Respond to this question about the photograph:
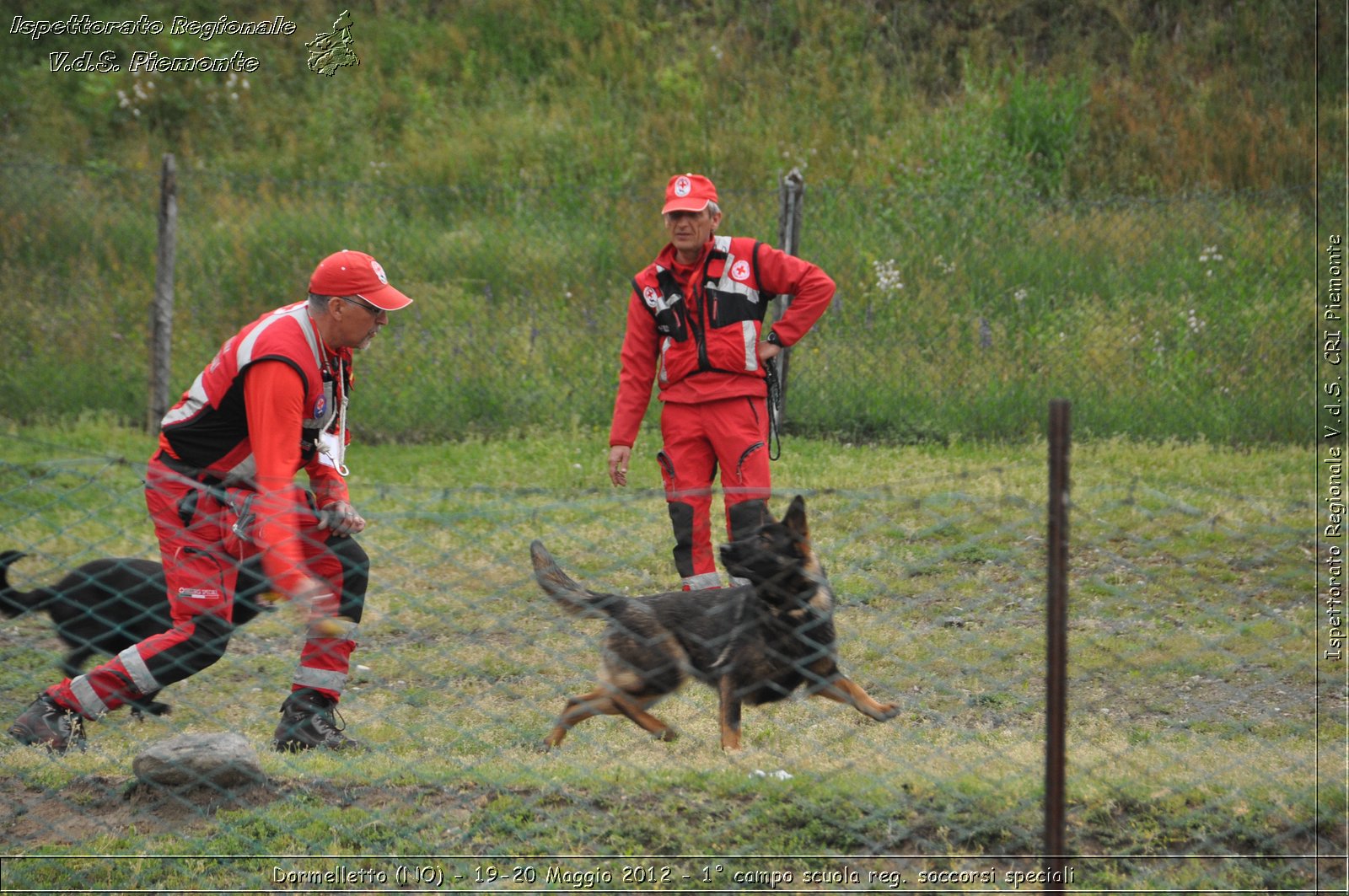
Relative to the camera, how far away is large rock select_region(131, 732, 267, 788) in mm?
4062

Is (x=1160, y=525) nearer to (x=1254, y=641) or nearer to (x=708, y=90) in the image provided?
(x=1254, y=641)

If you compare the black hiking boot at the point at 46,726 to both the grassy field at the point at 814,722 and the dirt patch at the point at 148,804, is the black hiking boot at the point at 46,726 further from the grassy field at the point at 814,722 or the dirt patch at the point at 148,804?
the dirt patch at the point at 148,804

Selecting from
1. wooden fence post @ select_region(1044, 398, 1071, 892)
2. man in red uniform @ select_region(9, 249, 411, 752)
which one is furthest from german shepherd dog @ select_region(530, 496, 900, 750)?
wooden fence post @ select_region(1044, 398, 1071, 892)

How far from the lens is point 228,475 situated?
441 cm

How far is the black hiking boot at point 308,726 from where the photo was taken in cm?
470

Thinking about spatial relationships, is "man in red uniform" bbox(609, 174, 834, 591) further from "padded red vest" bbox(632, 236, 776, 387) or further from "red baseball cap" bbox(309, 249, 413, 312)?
"red baseball cap" bbox(309, 249, 413, 312)

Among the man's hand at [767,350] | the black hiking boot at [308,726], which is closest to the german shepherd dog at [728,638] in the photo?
the black hiking boot at [308,726]

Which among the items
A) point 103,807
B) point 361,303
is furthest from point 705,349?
point 103,807

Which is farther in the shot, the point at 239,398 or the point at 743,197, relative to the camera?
the point at 743,197

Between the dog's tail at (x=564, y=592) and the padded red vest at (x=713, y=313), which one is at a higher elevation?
the padded red vest at (x=713, y=313)

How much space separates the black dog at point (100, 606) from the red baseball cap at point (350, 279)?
5.18 feet

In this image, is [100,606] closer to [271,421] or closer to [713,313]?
[271,421]

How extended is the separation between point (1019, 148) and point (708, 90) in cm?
395

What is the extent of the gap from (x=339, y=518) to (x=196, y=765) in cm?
103
